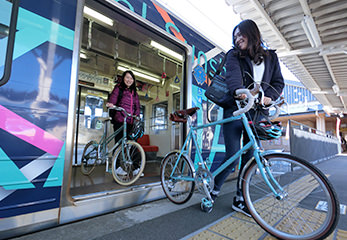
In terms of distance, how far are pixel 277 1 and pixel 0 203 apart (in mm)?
4749

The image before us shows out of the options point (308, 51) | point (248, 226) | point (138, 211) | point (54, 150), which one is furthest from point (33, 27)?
point (308, 51)

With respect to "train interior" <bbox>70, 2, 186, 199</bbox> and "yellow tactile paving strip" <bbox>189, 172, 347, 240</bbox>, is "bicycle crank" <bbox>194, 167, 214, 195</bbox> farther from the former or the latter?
"train interior" <bbox>70, 2, 186, 199</bbox>

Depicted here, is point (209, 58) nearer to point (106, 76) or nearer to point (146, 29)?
point (146, 29)

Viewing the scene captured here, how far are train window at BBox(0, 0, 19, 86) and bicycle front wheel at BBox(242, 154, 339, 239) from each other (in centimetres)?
197

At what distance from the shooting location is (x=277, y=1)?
3.33 meters

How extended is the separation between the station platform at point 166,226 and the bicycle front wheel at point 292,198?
157 mm

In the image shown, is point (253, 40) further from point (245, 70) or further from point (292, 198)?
point (292, 198)

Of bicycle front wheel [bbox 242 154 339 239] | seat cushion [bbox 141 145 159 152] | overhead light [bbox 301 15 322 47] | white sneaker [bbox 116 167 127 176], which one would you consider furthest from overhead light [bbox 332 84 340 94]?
white sneaker [bbox 116 167 127 176]

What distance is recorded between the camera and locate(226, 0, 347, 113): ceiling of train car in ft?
10.9

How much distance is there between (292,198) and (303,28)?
406 cm


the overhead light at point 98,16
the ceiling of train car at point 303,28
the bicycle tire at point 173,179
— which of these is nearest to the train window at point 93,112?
the overhead light at point 98,16

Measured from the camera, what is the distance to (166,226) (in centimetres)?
149

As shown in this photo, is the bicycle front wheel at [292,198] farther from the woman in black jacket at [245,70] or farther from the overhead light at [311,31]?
the overhead light at [311,31]

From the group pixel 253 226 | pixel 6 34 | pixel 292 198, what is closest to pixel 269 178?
pixel 292 198
